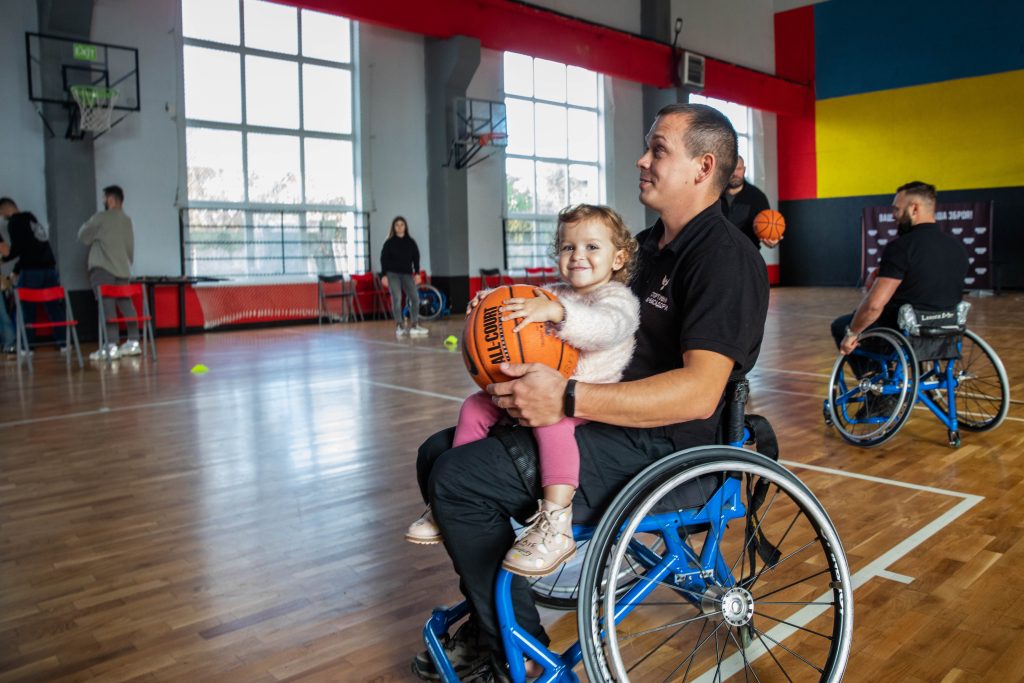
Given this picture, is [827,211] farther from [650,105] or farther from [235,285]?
[235,285]

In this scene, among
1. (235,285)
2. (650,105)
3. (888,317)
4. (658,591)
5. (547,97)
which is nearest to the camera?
(658,591)

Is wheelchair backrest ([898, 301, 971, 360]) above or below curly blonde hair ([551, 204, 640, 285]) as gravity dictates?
below

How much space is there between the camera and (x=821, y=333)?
9.00 metres

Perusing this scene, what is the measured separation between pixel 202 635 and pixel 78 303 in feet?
27.6

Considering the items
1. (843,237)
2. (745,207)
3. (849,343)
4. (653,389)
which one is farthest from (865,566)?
(843,237)

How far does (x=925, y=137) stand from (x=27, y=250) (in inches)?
597

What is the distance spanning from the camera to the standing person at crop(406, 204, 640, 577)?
156 cm

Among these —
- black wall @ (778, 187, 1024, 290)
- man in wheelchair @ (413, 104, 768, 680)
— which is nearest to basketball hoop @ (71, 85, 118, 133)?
man in wheelchair @ (413, 104, 768, 680)

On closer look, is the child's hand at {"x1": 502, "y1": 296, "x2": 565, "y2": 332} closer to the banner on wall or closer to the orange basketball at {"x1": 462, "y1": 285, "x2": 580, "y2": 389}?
the orange basketball at {"x1": 462, "y1": 285, "x2": 580, "y2": 389}

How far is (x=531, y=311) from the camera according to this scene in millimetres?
1612

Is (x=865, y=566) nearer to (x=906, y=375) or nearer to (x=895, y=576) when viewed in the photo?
(x=895, y=576)

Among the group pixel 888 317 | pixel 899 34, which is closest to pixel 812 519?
pixel 888 317

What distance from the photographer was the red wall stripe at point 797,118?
57.8 ft

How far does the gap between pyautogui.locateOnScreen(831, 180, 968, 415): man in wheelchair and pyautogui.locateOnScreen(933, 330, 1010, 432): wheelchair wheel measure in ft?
0.82
